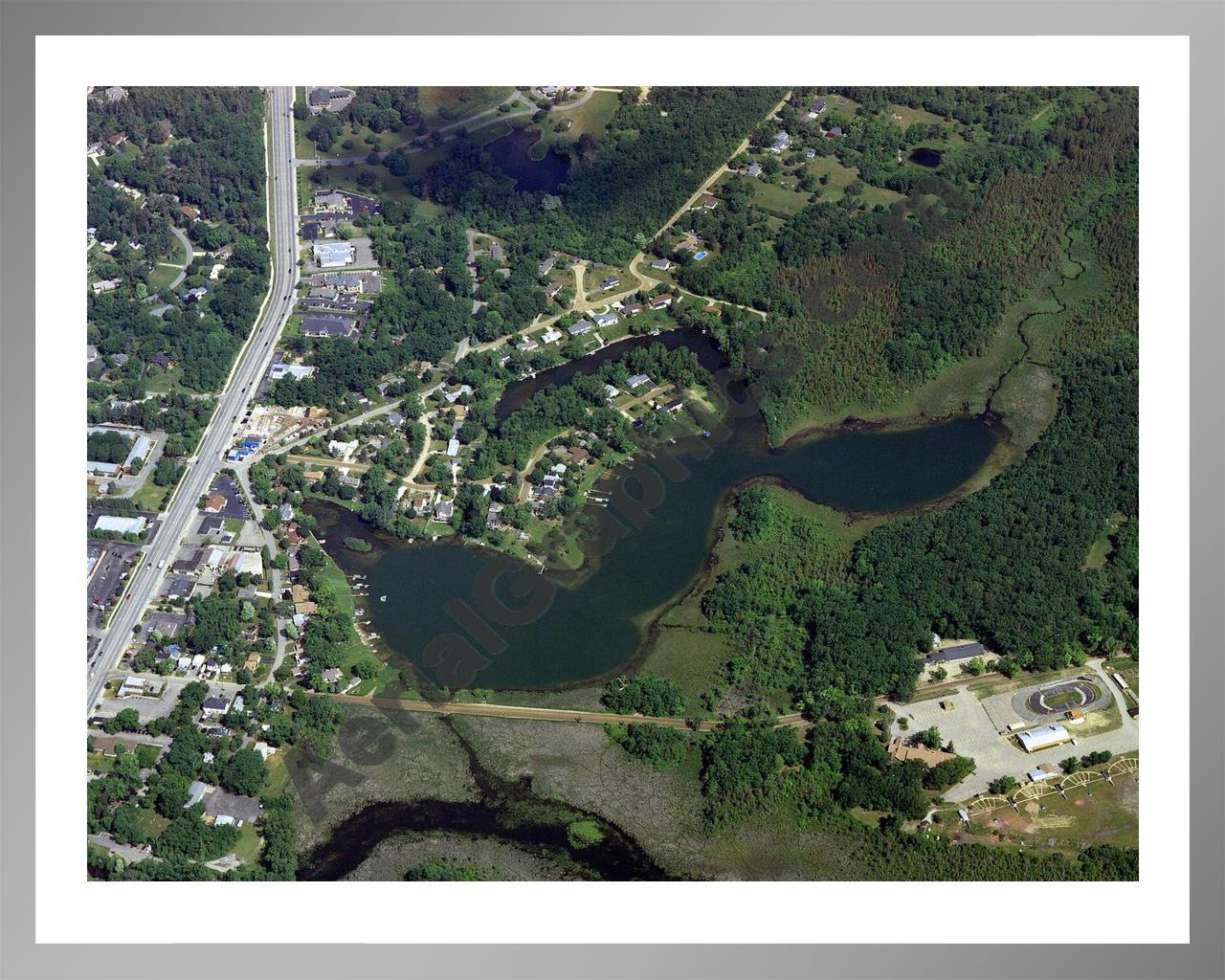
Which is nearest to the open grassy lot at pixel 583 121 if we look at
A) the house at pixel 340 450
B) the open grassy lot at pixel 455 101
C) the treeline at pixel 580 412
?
the open grassy lot at pixel 455 101

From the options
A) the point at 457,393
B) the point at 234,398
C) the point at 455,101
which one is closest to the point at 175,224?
the point at 234,398

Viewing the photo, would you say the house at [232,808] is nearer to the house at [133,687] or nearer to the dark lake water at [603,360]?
the house at [133,687]

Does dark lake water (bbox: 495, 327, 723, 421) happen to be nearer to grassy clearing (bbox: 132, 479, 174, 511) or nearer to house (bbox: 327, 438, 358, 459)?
house (bbox: 327, 438, 358, 459)

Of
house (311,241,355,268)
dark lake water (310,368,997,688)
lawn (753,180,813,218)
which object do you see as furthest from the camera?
lawn (753,180,813,218)

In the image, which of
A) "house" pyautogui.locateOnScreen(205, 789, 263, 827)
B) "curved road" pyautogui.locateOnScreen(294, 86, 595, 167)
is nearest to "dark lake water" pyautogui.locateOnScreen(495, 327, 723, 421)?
"curved road" pyautogui.locateOnScreen(294, 86, 595, 167)

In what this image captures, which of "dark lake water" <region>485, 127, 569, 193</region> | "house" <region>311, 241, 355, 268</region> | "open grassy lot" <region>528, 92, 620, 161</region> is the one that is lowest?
"house" <region>311, 241, 355, 268</region>

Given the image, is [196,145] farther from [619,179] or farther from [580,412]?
[580,412]

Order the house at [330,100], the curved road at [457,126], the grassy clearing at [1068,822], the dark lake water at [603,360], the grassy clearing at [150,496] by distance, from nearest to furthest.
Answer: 1. the grassy clearing at [1068,822]
2. the grassy clearing at [150,496]
3. the dark lake water at [603,360]
4. the curved road at [457,126]
5. the house at [330,100]
